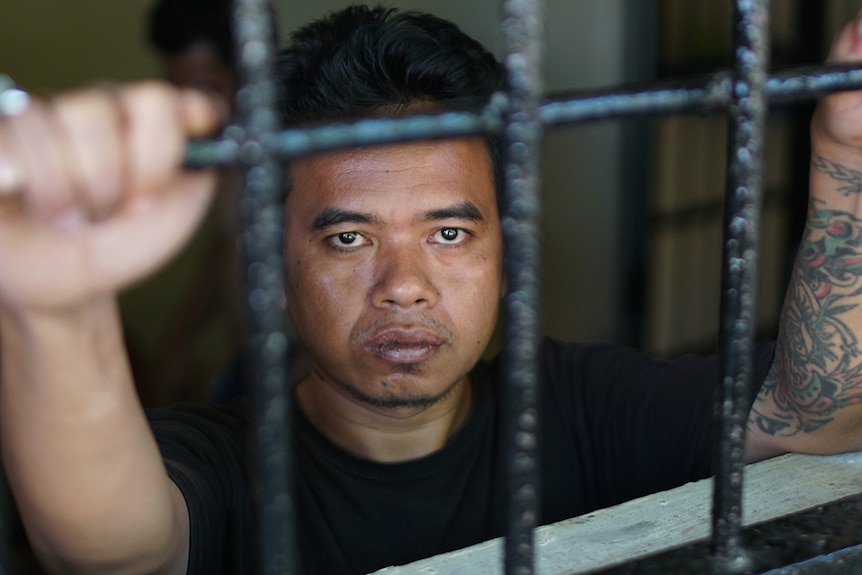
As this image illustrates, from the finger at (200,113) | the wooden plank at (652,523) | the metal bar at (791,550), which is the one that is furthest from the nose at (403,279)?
the finger at (200,113)

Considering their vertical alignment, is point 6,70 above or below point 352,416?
above

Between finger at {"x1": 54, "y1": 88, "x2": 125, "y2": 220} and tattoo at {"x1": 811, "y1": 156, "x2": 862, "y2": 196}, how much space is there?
802 millimetres

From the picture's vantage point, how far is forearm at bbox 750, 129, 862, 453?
112 cm

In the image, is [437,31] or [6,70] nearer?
[437,31]

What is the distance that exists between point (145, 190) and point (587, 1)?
9.75ft

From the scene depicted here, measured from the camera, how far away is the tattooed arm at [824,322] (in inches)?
43.3

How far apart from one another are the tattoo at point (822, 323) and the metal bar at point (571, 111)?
36 cm

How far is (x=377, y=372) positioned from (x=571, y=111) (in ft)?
2.43

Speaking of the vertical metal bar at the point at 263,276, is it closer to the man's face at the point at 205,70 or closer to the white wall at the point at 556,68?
the man's face at the point at 205,70

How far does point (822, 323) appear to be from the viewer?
120cm

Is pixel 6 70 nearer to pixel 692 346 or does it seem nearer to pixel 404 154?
pixel 404 154

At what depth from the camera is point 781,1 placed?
3.33 m

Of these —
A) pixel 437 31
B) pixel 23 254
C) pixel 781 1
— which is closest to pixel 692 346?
pixel 781 1

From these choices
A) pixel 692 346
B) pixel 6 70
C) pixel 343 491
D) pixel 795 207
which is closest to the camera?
pixel 343 491
